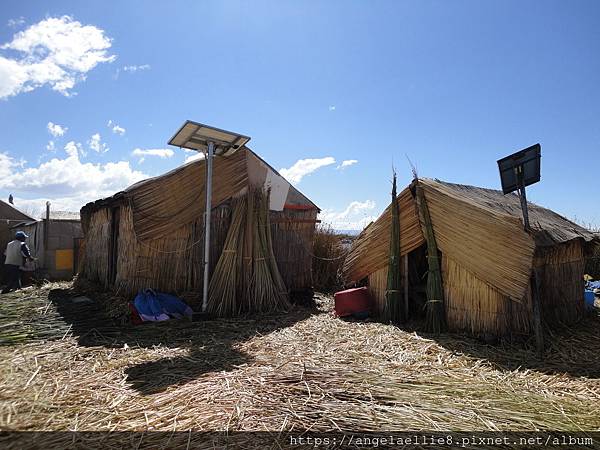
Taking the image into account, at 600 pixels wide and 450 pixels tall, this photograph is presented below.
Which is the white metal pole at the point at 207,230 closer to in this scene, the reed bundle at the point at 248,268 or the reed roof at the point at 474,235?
the reed bundle at the point at 248,268

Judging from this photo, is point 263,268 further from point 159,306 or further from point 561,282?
point 561,282

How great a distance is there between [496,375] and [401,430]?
1.87 metres

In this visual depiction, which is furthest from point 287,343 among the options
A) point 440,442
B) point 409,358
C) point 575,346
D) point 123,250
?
point 123,250

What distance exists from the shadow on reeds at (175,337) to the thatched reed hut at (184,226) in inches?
39.9

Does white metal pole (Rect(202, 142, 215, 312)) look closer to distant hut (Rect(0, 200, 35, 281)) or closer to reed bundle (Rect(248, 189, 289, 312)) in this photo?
reed bundle (Rect(248, 189, 289, 312))

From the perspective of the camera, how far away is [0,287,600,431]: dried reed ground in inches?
106

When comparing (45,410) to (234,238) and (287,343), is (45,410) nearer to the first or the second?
(287,343)

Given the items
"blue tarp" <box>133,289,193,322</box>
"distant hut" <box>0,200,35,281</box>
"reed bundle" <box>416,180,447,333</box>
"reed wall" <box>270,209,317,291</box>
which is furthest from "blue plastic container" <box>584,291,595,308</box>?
"distant hut" <box>0,200,35,281</box>

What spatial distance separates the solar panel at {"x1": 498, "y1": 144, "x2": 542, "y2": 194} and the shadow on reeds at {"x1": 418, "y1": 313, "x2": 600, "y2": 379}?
2.03 m

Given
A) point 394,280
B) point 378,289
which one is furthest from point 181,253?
point 394,280

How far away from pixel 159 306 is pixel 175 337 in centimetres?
123

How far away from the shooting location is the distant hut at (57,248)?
13039 mm

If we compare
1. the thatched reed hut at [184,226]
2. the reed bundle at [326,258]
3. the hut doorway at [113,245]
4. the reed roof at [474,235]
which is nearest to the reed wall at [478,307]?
the reed roof at [474,235]

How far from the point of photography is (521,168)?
15.7 feet
